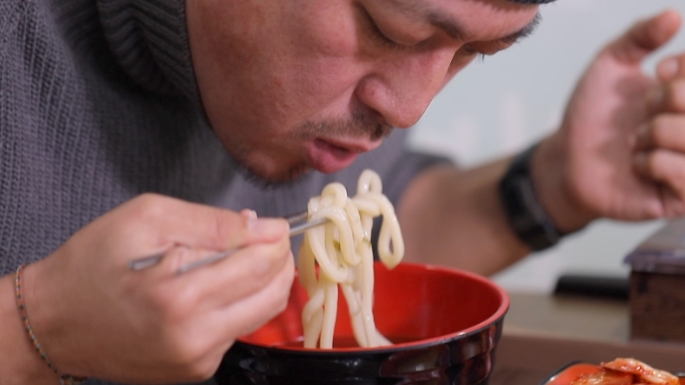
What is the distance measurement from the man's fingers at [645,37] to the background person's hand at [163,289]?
0.98 metres

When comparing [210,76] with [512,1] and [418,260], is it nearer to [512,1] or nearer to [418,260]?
[512,1]

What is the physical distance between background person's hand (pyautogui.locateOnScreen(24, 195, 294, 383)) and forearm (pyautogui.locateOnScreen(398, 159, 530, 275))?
106 cm

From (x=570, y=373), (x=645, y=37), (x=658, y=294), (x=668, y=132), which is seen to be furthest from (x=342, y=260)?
(x=645, y=37)

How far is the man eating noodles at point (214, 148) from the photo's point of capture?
594mm

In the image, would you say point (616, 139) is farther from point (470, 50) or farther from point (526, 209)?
point (470, 50)

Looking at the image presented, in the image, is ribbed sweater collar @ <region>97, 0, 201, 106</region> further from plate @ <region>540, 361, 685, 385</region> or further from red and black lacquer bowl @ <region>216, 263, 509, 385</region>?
plate @ <region>540, 361, 685, 385</region>

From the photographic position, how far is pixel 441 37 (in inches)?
31.6

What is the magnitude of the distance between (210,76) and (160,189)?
0.28 meters

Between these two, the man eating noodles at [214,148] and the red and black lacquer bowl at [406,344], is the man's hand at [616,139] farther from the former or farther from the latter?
the red and black lacquer bowl at [406,344]

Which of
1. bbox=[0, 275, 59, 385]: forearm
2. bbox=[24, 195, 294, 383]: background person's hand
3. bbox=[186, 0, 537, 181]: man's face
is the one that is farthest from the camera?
bbox=[186, 0, 537, 181]: man's face

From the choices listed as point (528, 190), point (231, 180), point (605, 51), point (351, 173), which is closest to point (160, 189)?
point (231, 180)

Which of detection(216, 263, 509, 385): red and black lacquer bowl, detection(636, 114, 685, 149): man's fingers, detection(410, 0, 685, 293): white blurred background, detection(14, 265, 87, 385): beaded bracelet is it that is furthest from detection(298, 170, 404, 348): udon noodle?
detection(410, 0, 685, 293): white blurred background

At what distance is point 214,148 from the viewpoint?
1237 mm

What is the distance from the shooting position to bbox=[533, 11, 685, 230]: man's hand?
1354 millimetres
